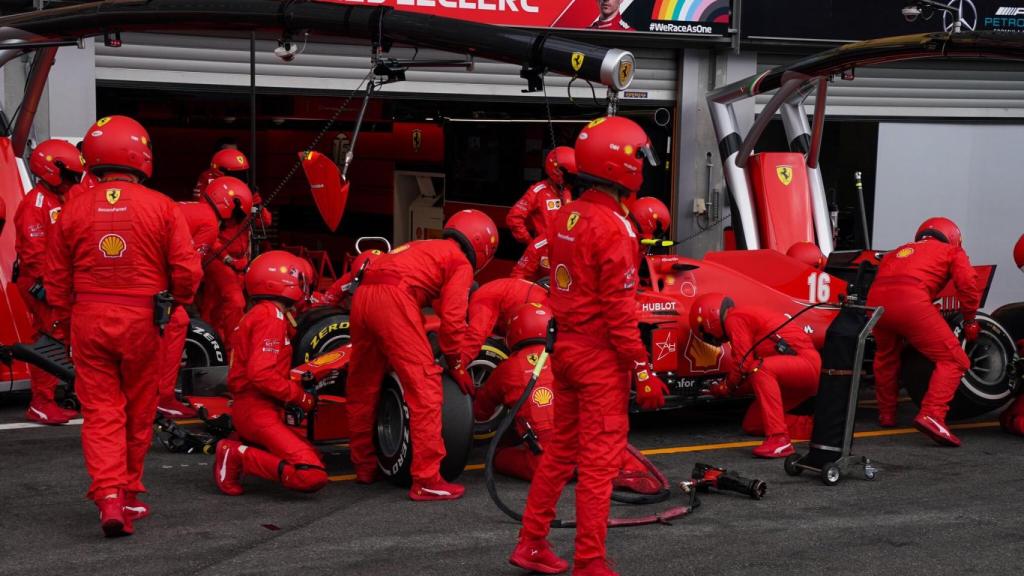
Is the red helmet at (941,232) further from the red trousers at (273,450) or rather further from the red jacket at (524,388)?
the red trousers at (273,450)

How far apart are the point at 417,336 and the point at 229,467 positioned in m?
1.32

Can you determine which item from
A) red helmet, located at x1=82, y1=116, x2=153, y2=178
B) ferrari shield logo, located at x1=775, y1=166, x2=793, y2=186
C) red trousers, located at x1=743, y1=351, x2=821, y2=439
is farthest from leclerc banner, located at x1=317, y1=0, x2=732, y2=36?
red helmet, located at x1=82, y1=116, x2=153, y2=178

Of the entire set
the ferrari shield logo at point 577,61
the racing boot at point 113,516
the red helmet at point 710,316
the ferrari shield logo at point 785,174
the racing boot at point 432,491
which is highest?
the ferrari shield logo at point 577,61

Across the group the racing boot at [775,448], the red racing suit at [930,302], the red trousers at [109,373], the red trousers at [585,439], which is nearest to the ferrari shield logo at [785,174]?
the red racing suit at [930,302]

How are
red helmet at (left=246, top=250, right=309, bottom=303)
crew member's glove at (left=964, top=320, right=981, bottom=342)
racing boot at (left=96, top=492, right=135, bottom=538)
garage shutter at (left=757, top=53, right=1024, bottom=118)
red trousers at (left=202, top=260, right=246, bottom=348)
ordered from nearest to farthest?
racing boot at (left=96, top=492, right=135, bottom=538) → red helmet at (left=246, top=250, right=309, bottom=303) → crew member's glove at (left=964, top=320, right=981, bottom=342) → red trousers at (left=202, top=260, right=246, bottom=348) → garage shutter at (left=757, top=53, right=1024, bottom=118)

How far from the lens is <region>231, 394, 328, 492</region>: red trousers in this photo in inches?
274

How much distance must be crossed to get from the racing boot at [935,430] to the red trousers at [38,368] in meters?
6.31

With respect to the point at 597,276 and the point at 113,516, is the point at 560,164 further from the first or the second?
the point at 113,516

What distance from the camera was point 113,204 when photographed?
6.41 meters

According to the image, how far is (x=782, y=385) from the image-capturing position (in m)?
8.70

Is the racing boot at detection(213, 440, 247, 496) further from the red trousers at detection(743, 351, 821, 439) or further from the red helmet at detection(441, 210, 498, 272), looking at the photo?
the red trousers at detection(743, 351, 821, 439)

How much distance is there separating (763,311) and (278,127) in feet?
34.8

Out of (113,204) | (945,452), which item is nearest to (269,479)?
(113,204)

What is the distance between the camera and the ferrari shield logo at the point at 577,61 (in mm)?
7883
